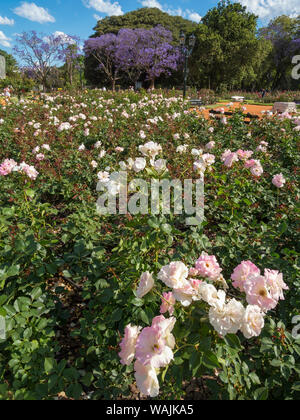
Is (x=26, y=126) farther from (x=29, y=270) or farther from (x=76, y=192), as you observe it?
(x=29, y=270)

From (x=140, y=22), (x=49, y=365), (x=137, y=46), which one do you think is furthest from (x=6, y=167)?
(x=140, y=22)

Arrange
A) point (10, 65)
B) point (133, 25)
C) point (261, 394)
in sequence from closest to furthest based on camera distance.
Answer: point (261, 394)
point (133, 25)
point (10, 65)

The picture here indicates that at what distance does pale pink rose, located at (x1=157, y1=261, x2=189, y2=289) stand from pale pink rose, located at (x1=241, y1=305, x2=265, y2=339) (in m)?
Result: 0.25

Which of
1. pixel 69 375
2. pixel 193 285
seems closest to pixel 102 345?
pixel 69 375

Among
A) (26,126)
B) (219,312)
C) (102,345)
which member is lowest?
(102,345)

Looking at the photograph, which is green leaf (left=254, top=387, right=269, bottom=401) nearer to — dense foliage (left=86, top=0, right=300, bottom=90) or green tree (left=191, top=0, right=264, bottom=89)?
dense foliage (left=86, top=0, right=300, bottom=90)

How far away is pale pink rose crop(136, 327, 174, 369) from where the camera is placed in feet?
2.60

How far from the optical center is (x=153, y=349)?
0.82 meters

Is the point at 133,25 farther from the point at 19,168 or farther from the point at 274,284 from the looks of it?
the point at 274,284

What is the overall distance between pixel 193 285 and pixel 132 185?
762 millimetres

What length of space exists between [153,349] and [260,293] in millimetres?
469

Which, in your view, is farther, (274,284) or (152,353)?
(274,284)

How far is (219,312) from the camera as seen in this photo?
0.87m

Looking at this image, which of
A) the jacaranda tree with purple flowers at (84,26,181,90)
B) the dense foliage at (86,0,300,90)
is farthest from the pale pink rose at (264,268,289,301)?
the dense foliage at (86,0,300,90)
